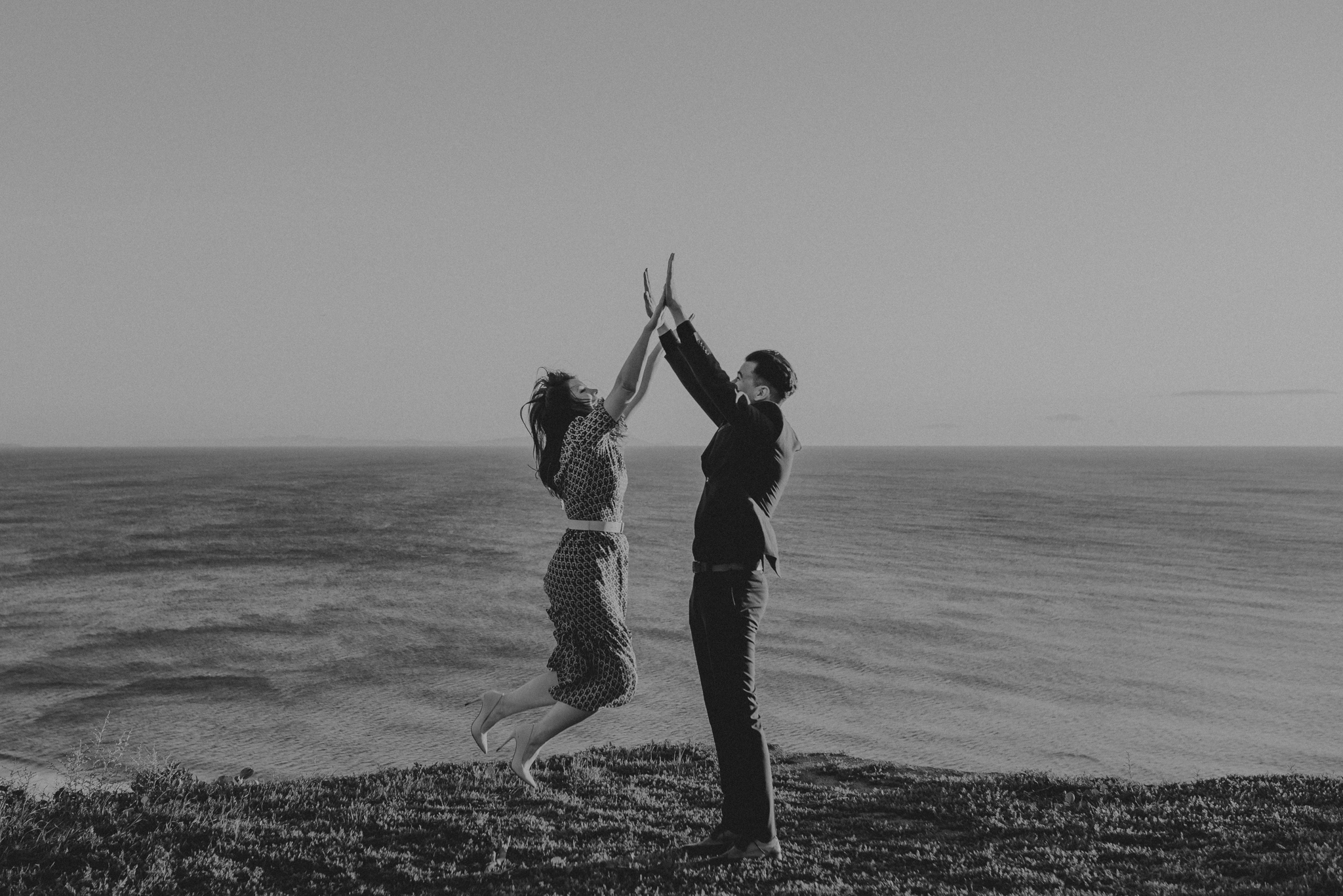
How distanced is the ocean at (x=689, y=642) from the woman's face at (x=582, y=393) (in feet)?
28.6

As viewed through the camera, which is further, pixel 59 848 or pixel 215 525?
pixel 215 525

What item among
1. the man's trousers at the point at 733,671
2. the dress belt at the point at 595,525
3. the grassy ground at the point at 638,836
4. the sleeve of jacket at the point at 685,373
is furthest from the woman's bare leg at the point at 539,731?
the sleeve of jacket at the point at 685,373

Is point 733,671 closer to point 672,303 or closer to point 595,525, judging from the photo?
point 595,525

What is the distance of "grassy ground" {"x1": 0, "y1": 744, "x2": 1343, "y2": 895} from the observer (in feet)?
16.3

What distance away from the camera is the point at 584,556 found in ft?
18.0

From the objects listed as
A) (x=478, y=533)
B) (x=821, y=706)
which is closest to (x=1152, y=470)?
(x=478, y=533)

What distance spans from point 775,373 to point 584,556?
1527 millimetres

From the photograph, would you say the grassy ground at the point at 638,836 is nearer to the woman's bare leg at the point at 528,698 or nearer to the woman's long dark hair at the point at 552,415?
the woman's bare leg at the point at 528,698

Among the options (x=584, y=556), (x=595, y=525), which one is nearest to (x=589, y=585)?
(x=584, y=556)

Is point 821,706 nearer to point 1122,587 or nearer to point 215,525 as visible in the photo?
point 1122,587

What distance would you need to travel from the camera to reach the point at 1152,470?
159m

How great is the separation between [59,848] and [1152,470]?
6838 inches

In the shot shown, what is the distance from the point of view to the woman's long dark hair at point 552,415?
18.4ft

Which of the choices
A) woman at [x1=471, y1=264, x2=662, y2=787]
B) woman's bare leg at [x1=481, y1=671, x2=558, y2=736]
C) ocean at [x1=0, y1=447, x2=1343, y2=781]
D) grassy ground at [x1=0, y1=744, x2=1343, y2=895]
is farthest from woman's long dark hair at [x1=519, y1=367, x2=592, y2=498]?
ocean at [x1=0, y1=447, x2=1343, y2=781]
